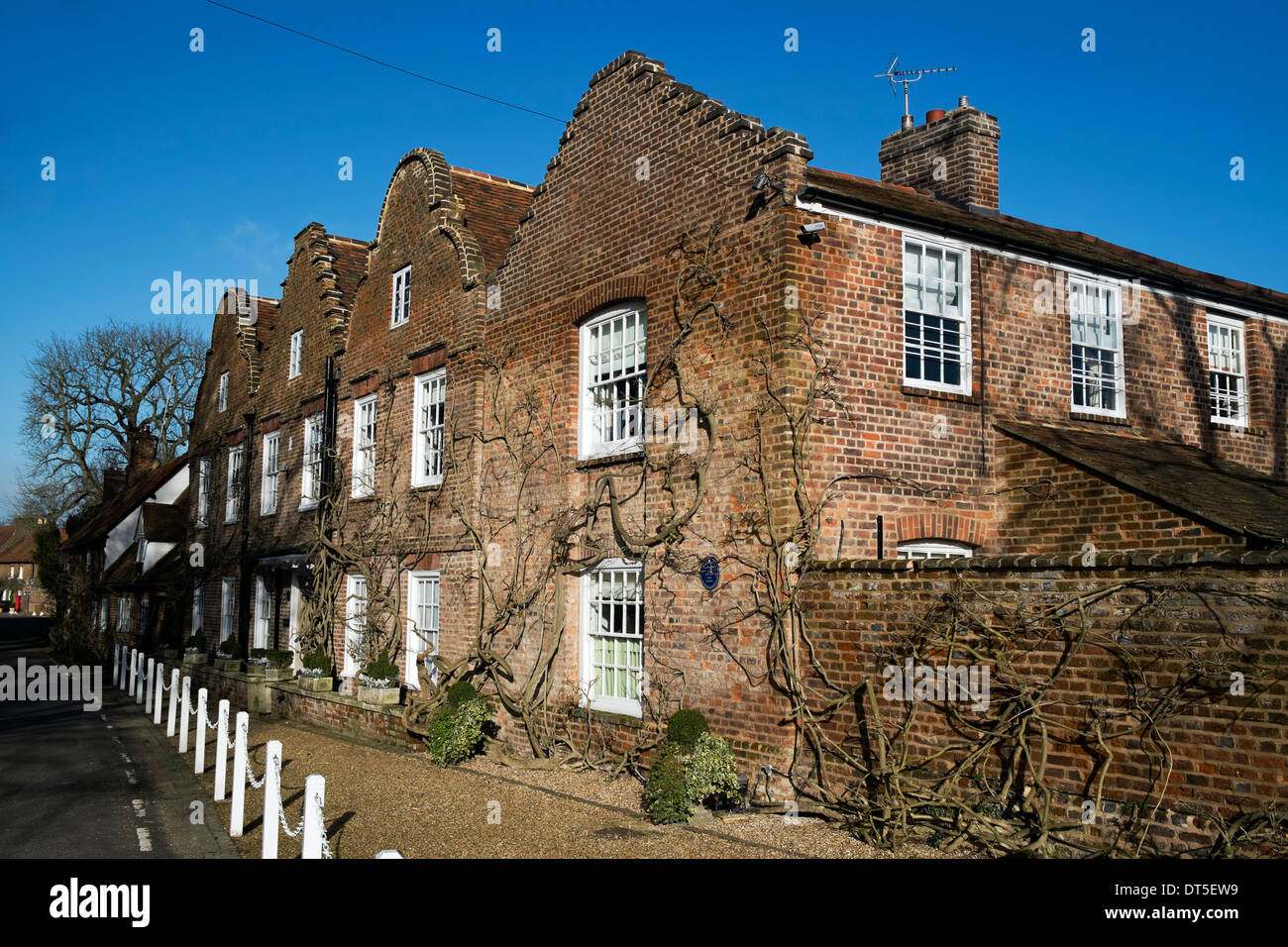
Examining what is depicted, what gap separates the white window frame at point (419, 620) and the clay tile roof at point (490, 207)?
17.6 ft

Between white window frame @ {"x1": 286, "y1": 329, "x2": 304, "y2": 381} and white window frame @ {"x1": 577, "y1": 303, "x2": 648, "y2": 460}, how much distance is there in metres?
12.4

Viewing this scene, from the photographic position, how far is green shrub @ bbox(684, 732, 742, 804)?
954cm

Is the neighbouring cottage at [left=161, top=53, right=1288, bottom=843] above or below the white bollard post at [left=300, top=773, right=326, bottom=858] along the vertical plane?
above

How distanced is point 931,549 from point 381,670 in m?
9.59

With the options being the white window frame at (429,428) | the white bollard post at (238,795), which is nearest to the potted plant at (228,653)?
the white window frame at (429,428)

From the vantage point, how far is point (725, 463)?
1086 cm

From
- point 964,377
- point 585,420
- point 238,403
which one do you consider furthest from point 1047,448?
point 238,403

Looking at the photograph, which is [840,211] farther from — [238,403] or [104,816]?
[238,403]

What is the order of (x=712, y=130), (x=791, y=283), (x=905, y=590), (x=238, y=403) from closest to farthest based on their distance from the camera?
(x=905, y=590) → (x=791, y=283) → (x=712, y=130) → (x=238, y=403)

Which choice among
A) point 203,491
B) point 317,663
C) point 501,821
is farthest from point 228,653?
point 501,821

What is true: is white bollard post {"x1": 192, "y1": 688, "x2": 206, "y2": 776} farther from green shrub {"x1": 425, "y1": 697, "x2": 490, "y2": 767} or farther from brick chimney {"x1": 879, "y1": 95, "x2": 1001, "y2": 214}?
brick chimney {"x1": 879, "y1": 95, "x2": 1001, "y2": 214}

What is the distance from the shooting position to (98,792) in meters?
12.1

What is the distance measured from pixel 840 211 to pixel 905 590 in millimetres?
4276

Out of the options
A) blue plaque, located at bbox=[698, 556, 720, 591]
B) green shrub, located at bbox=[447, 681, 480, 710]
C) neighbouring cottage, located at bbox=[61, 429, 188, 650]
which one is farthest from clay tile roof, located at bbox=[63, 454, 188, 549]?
blue plaque, located at bbox=[698, 556, 720, 591]
